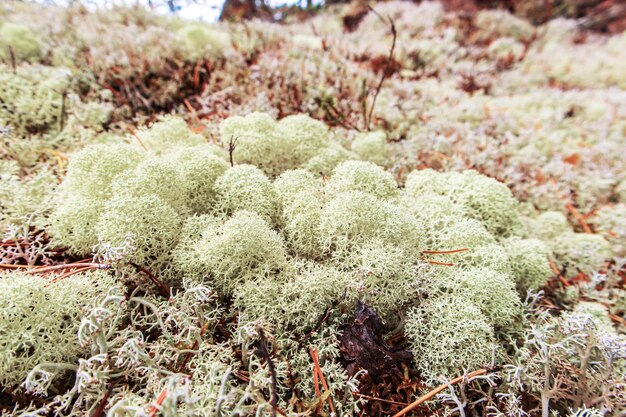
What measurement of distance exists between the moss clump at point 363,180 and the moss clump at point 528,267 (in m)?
0.72

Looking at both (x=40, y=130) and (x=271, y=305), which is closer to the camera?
(x=271, y=305)

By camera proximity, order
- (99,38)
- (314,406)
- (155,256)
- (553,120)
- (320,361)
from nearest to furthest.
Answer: (314,406) → (320,361) → (155,256) → (99,38) → (553,120)

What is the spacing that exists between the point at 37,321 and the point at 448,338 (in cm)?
153

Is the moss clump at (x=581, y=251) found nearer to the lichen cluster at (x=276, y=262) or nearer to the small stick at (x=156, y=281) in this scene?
the lichen cluster at (x=276, y=262)

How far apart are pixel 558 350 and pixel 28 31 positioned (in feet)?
14.4

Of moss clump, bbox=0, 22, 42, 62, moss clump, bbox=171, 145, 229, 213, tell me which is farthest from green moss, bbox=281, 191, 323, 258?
moss clump, bbox=0, 22, 42, 62

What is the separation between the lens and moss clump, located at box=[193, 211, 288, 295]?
61.3 inches

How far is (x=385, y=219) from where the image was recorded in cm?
174

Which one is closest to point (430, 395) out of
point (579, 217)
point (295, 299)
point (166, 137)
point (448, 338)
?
point (448, 338)

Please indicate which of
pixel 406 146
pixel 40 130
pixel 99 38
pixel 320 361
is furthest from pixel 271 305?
pixel 99 38

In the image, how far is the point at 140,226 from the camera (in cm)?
158

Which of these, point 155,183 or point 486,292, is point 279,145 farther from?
point 486,292

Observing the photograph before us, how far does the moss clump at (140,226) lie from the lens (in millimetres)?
1562

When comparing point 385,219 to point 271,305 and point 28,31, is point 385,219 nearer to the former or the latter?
point 271,305
